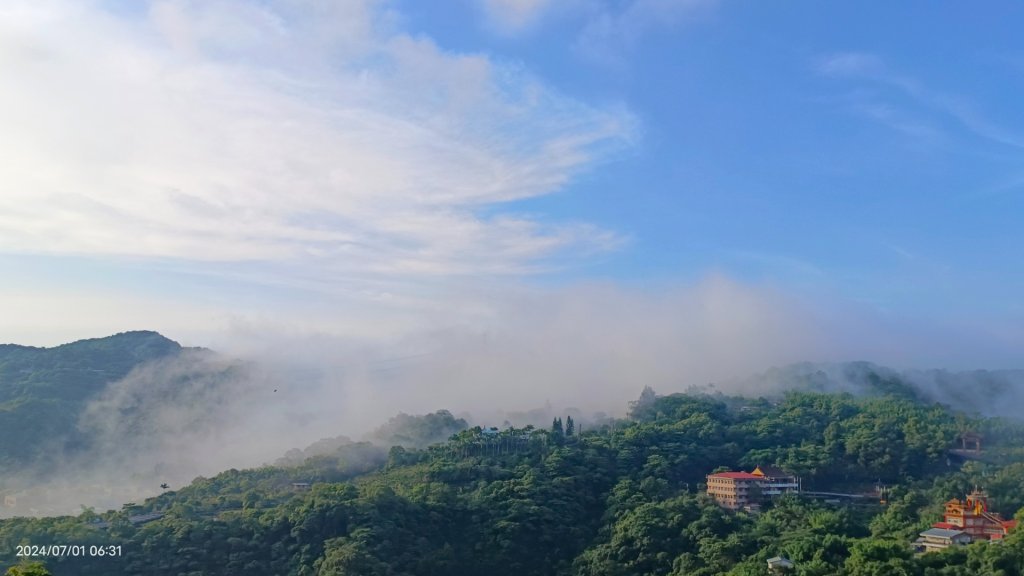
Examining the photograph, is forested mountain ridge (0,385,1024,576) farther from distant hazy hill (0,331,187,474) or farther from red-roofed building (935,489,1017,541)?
distant hazy hill (0,331,187,474)

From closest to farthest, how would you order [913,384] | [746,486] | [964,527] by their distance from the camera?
[964,527], [746,486], [913,384]

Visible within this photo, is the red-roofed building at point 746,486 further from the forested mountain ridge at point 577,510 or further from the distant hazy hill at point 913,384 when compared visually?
the distant hazy hill at point 913,384

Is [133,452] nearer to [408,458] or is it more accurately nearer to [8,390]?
[8,390]

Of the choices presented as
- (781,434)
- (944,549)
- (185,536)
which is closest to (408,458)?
(185,536)

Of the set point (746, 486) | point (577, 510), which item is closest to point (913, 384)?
point (746, 486)

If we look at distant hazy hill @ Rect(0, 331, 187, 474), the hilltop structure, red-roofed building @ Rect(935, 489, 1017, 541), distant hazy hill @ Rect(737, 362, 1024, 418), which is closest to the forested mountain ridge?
the hilltop structure

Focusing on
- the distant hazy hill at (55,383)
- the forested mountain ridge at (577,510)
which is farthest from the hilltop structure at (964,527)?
the distant hazy hill at (55,383)

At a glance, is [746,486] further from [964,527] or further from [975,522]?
[975,522]
